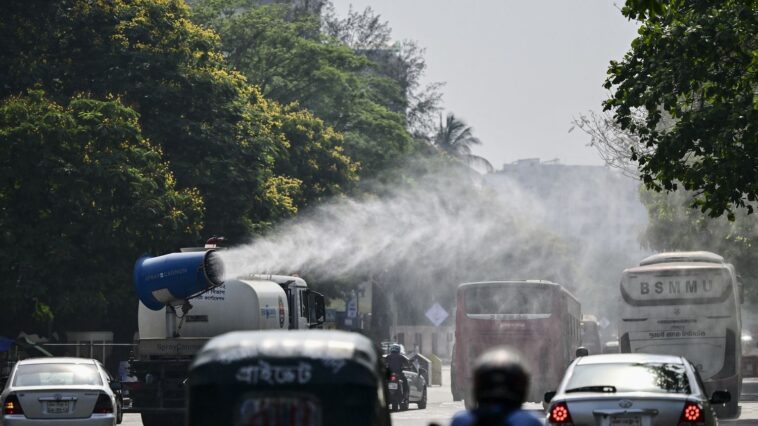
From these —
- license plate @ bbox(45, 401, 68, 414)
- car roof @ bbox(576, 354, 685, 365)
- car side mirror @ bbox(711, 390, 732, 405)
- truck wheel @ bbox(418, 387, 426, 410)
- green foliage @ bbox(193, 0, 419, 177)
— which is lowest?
truck wheel @ bbox(418, 387, 426, 410)

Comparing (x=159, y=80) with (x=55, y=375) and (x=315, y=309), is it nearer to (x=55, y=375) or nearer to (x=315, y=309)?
(x=315, y=309)

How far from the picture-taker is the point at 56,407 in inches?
928

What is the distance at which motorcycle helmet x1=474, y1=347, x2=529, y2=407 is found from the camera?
8383mm

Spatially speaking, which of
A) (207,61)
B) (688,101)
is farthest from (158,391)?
(207,61)

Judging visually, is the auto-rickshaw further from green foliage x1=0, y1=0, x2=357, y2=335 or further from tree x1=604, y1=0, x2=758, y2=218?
green foliage x1=0, y1=0, x2=357, y2=335

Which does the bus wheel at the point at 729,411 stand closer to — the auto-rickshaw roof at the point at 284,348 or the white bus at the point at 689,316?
the white bus at the point at 689,316

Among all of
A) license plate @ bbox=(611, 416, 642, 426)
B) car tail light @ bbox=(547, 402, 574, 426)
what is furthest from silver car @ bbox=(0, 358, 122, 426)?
license plate @ bbox=(611, 416, 642, 426)

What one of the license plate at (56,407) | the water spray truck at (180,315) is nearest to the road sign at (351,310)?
the water spray truck at (180,315)

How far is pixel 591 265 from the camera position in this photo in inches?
6845

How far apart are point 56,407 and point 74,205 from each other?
19.9 meters

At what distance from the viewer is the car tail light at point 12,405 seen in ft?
77.1

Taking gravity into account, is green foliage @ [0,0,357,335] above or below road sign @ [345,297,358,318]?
above

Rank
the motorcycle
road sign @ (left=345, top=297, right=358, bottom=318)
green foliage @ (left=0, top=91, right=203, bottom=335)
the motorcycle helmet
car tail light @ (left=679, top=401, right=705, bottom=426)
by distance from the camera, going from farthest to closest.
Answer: road sign @ (left=345, top=297, right=358, bottom=318) < green foliage @ (left=0, top=91, right=203, bottom=335) < the motorcycle < car tail light @ (left=679, top=401, right=705, bottom=426) < the motorcycle helmet

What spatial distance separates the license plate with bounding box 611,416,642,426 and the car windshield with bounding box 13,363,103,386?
395 inches
